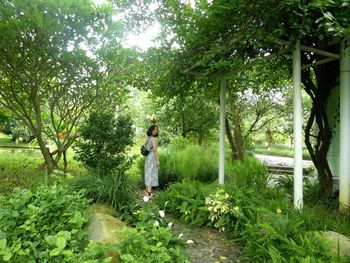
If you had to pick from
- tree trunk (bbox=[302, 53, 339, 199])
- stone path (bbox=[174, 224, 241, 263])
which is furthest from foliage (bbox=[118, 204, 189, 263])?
tree trunk (bbox=[302, 53, 339, 199])

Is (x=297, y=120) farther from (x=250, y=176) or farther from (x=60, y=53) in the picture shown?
(x=60, y=53)

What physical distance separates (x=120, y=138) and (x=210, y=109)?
237 inches

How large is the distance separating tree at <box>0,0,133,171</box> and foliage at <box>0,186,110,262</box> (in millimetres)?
3222

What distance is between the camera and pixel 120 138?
6.71 meters

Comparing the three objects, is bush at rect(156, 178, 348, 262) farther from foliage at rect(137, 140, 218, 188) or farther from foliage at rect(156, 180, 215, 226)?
foliage at rect(137, 140, 218, 188)

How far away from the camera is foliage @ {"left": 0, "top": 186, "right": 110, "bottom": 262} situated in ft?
8.83

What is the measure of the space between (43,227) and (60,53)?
3.96 meters

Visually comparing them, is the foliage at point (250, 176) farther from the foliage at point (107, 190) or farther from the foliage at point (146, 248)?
the foliage at point (146, 248)

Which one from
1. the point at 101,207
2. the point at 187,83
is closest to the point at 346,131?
the point at 187,83

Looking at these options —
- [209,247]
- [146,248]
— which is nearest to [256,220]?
[209,247]

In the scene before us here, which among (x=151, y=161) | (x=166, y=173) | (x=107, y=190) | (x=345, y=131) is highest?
(x=345, y=131)

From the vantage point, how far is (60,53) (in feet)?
19.7

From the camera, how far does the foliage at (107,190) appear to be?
488 centimetres

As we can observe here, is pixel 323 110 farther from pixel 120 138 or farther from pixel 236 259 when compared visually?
pixel 120 138
